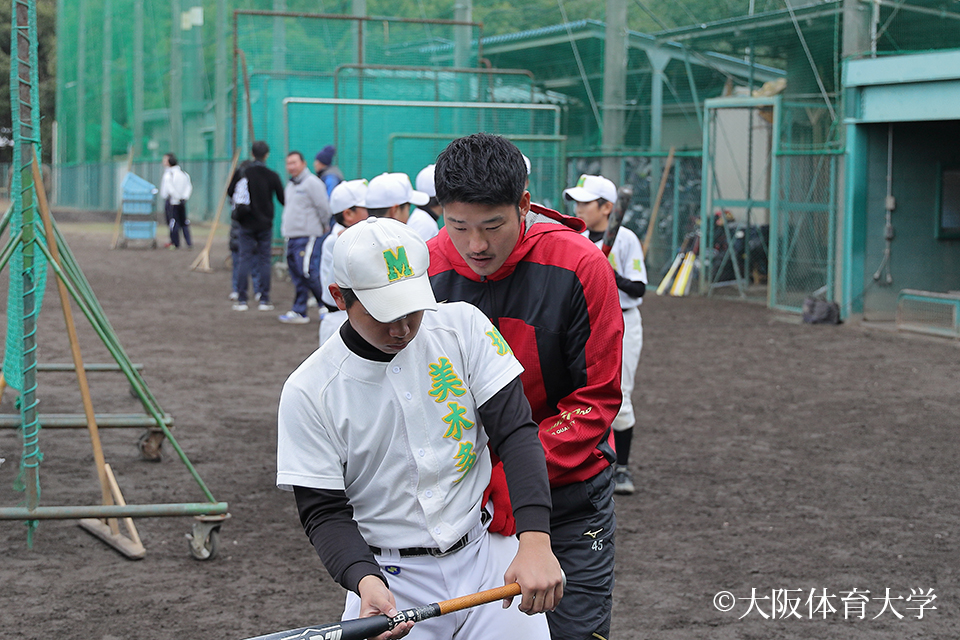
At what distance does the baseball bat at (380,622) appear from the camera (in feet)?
6.98

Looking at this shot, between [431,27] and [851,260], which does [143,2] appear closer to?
[431,27]

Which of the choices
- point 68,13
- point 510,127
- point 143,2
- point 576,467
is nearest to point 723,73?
point 510,127

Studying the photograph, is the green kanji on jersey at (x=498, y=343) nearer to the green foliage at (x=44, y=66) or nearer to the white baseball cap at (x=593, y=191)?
the white baseball cap at (x=593, y=191)

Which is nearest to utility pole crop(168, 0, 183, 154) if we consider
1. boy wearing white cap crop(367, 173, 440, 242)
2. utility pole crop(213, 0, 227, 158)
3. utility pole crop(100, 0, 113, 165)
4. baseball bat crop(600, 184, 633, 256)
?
utility pole crop(213, 0, 227, 158)

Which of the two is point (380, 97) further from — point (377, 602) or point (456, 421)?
point (377, 602)

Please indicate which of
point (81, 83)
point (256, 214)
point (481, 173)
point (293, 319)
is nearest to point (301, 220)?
point (256, 214)

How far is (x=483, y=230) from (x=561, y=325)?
0.35m

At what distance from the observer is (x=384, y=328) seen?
7.51ft

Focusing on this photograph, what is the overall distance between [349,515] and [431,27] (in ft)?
77.6

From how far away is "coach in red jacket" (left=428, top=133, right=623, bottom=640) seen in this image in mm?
2615

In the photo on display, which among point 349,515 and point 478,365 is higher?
point 478,365

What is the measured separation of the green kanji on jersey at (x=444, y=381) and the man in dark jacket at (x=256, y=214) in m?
11.3

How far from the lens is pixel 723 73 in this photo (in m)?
18.0

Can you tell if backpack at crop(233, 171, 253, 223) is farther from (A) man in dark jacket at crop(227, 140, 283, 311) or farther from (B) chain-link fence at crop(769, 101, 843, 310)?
(B) chain-link fence at crop(769, 101, 843, 310)
